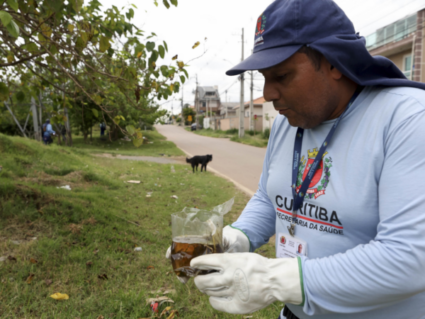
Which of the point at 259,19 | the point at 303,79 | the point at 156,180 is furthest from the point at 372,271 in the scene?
the point at 156,180

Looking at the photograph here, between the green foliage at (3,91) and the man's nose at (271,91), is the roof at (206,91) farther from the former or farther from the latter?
the man's nose at (271,91)

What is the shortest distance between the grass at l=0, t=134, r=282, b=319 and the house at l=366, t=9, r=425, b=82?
16.3 meters

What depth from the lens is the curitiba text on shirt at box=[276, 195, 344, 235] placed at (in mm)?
1133

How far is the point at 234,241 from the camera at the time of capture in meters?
1.50

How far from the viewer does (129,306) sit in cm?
258

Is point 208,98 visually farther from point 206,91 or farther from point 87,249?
point 87,249

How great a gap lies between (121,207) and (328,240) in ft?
15.4

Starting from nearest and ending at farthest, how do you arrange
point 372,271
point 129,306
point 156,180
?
point 372,271, point 129,306, point 156,180

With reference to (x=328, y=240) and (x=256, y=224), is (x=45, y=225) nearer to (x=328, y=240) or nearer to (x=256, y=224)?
(x=256, y=224)

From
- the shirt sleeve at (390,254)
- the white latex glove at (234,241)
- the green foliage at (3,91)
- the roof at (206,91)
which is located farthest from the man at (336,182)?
the roof at (206,91)

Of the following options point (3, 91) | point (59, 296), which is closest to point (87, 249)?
point (59, 296)

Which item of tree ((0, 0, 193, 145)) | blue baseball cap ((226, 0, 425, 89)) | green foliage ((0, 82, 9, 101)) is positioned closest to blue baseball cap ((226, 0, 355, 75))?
blue baseball cap ((226, 0, 425, 89))

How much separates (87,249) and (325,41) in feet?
11.2

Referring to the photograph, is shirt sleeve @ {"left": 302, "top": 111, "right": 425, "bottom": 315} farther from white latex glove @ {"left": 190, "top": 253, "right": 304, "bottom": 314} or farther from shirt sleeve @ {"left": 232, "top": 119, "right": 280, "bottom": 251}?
shirt sleeve @ {"left": 232, "top": 119, "right": 280, "bottom": 251}
